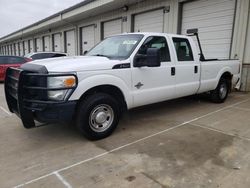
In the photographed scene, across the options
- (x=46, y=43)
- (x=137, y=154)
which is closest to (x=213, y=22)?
(x=137, y=154)

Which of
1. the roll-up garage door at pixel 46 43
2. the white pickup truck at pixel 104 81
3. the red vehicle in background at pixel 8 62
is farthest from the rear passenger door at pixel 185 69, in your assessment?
the roll-up garage door at pixel 46 43

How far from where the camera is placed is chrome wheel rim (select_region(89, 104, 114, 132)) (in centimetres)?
376

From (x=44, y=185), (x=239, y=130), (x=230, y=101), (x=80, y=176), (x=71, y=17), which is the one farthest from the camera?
(x=71, y=17)

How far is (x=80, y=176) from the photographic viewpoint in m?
2.76

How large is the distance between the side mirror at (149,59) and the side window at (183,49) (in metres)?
1.29

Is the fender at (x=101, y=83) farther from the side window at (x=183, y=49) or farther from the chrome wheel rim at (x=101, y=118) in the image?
the side window at (x=183, y=49)

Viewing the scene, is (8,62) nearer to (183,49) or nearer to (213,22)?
(183,49)

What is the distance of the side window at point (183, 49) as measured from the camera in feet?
16.9

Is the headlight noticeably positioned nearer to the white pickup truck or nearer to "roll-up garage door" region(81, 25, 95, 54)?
the white pickup truck

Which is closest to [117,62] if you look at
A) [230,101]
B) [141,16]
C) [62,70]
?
[62,70]

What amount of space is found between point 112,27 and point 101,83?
1209 cm

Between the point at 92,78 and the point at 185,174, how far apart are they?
6.53 ft

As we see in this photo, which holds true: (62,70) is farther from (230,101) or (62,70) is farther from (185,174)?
(230,101)

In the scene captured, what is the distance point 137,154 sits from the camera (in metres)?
3.35
